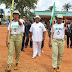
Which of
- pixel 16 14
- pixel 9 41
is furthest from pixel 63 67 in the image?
pixel 16 14

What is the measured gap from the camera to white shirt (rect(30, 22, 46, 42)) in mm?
7202

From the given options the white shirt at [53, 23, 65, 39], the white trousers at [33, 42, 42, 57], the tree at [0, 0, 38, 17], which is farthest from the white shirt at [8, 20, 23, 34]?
the tree at [0, 0, 38, 17]

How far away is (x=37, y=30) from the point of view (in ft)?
23.8

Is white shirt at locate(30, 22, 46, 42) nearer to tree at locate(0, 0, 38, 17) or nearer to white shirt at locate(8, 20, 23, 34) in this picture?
white shirt at locate(8, 20, 23, 34)

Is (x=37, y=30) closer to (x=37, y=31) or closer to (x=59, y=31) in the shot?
(x=37, y=31)

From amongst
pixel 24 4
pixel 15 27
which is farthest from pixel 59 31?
pixel 24 4

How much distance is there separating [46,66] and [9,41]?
6.19ft

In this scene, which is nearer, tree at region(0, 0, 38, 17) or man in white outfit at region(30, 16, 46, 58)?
man in white outfit at region(30, 16, 46, 58)

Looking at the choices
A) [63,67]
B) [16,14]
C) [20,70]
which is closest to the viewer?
[16,14]

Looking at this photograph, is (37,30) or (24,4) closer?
(37,30)

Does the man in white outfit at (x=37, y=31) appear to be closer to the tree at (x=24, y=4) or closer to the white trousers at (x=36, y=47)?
the white trousers at (x=36, y=47)

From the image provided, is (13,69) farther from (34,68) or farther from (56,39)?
(56,39)

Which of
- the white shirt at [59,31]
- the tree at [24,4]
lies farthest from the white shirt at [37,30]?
the tree at [24,4]

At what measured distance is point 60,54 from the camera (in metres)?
5.27
